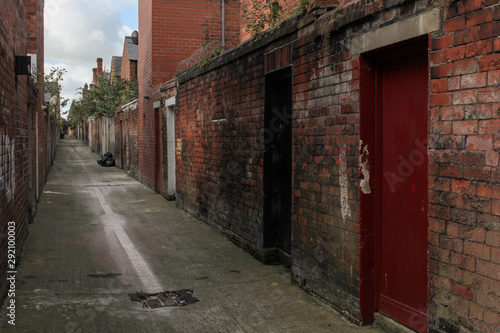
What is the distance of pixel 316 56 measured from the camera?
4.92 metres

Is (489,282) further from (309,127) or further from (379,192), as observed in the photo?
(309,127)

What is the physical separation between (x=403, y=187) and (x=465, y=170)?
92cm

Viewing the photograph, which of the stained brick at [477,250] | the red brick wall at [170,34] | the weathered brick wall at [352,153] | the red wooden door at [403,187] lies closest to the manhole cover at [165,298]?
the weathered brick wall at [352,153]

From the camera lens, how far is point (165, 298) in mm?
5016

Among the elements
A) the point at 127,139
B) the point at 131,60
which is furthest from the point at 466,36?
the point at 131,60

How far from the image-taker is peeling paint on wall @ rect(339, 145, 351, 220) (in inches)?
173

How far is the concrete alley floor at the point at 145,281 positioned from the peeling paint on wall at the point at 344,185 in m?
1.03

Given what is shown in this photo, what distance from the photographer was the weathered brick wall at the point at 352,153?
295 cm

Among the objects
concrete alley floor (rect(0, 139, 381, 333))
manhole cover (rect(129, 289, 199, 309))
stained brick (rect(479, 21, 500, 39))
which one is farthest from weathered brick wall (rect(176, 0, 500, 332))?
manhole cover (rect(129, 289, 199, 309))

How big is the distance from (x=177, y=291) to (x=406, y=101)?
3.18 meters

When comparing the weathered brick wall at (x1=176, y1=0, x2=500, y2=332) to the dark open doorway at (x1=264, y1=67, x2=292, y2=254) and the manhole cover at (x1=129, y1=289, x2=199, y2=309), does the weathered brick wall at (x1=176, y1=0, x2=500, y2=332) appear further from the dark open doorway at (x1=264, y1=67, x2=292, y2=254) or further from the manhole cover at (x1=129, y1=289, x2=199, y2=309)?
the manhole cover at (x1=129, y1=289, x2=199, y2=309)

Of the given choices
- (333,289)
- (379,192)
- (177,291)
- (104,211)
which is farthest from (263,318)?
(104,211)

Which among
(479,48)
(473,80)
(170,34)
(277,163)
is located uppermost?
(170,34)

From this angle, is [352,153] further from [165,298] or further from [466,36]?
[165,298]
